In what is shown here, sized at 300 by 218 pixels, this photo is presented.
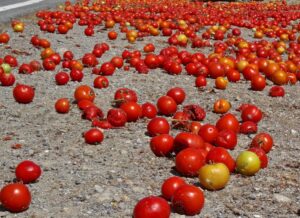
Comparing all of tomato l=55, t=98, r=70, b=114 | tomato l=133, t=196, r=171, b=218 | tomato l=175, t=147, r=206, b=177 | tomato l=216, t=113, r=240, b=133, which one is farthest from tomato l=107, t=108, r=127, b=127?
tomato l=133, t=196, r=171, b=218

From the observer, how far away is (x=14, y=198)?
5.35 meters

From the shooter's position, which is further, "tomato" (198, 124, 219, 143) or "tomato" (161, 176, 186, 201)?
"tomato" (198, 124, 219, 143)

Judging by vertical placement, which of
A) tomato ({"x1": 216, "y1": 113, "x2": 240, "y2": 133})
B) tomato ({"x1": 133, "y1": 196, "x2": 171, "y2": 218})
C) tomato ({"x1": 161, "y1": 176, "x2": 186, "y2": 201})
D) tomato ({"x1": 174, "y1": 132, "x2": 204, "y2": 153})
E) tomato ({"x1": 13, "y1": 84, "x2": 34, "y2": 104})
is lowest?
tomato ({"x1": 13, "y1": 84, "x2": 34, "y2": 104})

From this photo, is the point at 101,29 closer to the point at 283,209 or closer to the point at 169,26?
the point at 169,26

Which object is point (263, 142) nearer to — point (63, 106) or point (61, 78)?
point (63, 106)

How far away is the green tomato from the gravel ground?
103 millimetres

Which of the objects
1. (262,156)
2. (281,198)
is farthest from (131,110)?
(281,198)

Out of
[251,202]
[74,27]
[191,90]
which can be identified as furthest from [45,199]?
[74,27]

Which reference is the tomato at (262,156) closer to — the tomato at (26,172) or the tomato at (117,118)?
the tomato at (117,118)

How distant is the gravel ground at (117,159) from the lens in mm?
5754

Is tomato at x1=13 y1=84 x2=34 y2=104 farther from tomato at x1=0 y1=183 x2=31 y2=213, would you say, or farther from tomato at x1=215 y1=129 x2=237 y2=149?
tomato at x1=0 y1=183 x2=31 y2=213

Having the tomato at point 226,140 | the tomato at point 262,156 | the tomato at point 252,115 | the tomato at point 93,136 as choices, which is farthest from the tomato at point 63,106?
the tomato at point 262,156

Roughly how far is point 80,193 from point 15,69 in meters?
6.43

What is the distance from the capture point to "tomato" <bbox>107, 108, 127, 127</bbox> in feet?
26.0
